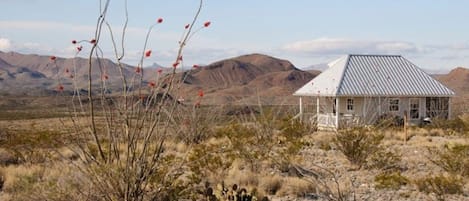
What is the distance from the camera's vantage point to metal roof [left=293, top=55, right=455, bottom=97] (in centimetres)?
3147

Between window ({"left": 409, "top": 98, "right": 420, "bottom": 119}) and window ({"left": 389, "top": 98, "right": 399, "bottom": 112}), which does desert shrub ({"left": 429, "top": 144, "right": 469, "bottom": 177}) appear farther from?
window ({"left": 409, "top": 98, "right": 420, "bottom": 119})

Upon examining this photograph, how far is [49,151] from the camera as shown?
604 inches

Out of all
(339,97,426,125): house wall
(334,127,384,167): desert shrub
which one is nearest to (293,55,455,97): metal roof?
(339,97,426,125): house wall

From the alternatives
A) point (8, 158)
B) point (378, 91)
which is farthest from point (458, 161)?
point (378, 91)

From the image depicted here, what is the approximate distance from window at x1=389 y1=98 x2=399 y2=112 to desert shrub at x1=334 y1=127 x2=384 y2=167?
58.7 ft

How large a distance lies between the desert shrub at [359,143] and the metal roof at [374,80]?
52.5 ft

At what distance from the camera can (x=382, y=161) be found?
14.3 m

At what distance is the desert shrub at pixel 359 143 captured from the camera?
47.2ft

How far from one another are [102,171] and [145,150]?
0.47 meters

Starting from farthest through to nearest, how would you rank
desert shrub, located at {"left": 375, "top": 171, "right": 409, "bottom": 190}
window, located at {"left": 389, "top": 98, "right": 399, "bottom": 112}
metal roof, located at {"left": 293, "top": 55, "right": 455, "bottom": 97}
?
window, located at {"left": 389, "top": 98, "right": 399, "bottom": 112}
metal roof, located at {"left": 293, "top": 55, "right": 455, "bottom": 97}
desert shrub, located at {"left": 375, "top": 171, "right": 409, "bottom": 190}

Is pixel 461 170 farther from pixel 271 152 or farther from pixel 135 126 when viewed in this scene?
pixel 135 126

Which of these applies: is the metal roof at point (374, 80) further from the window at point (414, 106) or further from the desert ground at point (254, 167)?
the desert ground at point (254, 167)

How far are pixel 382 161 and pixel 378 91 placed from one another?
57.7ft

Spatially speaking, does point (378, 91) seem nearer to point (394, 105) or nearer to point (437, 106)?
point (394, 105)
